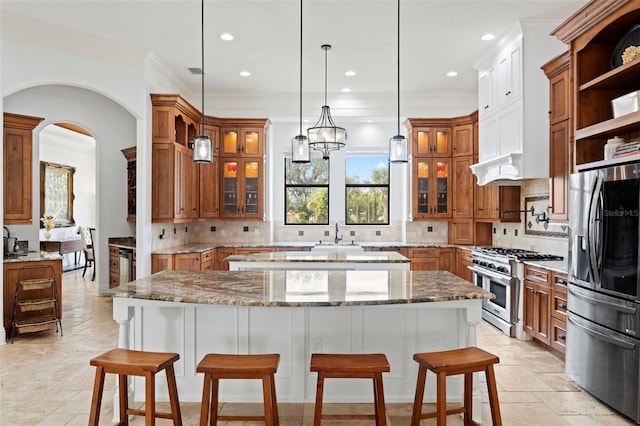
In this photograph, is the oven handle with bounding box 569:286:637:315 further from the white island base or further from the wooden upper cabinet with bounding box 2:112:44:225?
the wooden upper cabinet with bounding box 2:112:44:225

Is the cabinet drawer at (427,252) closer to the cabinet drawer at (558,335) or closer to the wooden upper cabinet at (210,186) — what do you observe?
the cabinet drawer at (558,335)

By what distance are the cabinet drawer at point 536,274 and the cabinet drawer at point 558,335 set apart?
0.40 metres

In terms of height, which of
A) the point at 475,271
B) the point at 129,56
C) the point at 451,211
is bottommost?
the point at 475,271

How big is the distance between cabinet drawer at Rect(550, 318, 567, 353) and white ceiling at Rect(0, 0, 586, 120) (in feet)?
9.99

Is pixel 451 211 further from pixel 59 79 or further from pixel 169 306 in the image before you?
pixel 59 79

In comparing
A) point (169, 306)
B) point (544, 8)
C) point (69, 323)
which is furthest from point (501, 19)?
point (69, 323)

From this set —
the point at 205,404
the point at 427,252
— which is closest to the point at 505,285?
the point at 427,252

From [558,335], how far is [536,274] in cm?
65

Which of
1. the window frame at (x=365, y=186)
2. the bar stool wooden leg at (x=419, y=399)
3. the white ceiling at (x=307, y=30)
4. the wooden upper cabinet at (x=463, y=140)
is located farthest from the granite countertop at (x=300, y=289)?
the window frame at (x=365, y=186)

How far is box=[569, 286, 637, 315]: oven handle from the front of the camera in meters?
2.82

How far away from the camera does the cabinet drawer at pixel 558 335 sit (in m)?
3.87

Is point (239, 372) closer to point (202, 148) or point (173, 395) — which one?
point (173, 395)

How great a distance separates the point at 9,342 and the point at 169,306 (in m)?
2.85

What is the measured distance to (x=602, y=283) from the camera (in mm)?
3076
